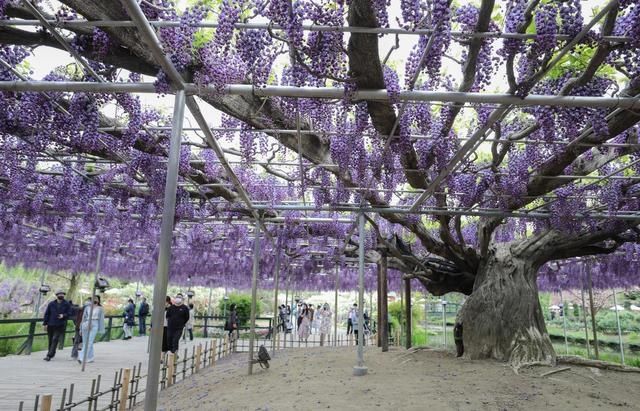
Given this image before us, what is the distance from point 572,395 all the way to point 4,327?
Answer: 1216cm

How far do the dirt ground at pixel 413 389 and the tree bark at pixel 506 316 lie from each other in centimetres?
34

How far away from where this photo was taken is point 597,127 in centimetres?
377

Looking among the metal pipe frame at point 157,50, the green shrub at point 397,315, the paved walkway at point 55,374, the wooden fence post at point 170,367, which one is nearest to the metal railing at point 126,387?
the wooden fence post at point 170,367

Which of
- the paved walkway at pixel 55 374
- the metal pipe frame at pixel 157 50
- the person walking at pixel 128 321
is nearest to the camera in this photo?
the metal pipe frame at pixel 157 50

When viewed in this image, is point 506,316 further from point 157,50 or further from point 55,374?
point 55,374

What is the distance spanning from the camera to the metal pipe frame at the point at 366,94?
332 cm

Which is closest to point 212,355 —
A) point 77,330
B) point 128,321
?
point 77,330

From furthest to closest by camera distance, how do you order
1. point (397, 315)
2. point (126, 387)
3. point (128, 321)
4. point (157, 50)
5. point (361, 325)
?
point (397, 315) → point (128, 321) → point (361, 325) → point (126, 387) → point (157, 50)

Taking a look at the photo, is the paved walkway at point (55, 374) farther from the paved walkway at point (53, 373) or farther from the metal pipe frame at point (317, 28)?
the metal pipe frame at point (317, 28)

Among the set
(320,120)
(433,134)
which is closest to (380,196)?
(433,134)

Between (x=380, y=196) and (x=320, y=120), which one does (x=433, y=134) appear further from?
(x=380, y=196)

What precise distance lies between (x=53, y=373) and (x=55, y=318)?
1.57 metres

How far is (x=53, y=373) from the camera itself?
289 inches

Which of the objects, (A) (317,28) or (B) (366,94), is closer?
(A) (317,28)
